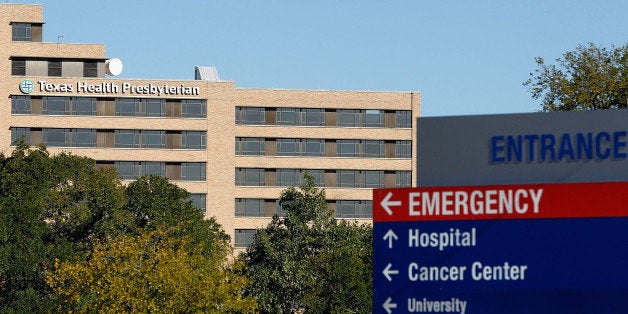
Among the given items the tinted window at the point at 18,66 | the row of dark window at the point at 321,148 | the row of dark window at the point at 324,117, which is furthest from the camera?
the row of dark window at the point at 321,148

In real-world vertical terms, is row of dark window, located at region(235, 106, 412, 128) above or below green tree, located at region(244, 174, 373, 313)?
above

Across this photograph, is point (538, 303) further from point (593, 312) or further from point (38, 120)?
point (38, 120)

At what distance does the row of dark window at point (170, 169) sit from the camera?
474 feet

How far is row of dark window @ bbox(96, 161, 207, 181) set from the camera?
14438 cm

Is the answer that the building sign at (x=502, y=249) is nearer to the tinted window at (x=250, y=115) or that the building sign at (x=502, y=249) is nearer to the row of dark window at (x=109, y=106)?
the row of dark window at (x=109, y=106)

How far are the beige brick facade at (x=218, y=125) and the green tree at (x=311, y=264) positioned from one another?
41921mm

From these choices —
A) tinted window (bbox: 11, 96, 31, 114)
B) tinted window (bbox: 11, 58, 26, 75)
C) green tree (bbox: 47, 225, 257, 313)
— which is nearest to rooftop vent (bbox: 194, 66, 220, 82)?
tinted window (bbox: 11, 96, 31, 114)

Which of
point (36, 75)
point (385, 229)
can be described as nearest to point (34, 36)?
point (36, 75)

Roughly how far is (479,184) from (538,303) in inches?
92.7

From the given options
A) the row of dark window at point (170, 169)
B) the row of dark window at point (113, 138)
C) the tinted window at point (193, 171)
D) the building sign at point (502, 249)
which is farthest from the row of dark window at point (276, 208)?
the building sign at point (502, 249)

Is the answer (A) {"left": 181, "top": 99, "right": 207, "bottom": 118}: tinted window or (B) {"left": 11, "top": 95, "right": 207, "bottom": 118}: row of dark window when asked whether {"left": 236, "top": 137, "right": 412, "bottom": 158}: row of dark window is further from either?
(B) {"left": 11, "top": 95, "right": 207, "bottom": 118}: row of dark window

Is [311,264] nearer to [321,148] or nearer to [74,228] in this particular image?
[74,228]

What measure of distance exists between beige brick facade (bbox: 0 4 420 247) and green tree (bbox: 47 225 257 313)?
64.3 meters

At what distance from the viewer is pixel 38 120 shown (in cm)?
14288
